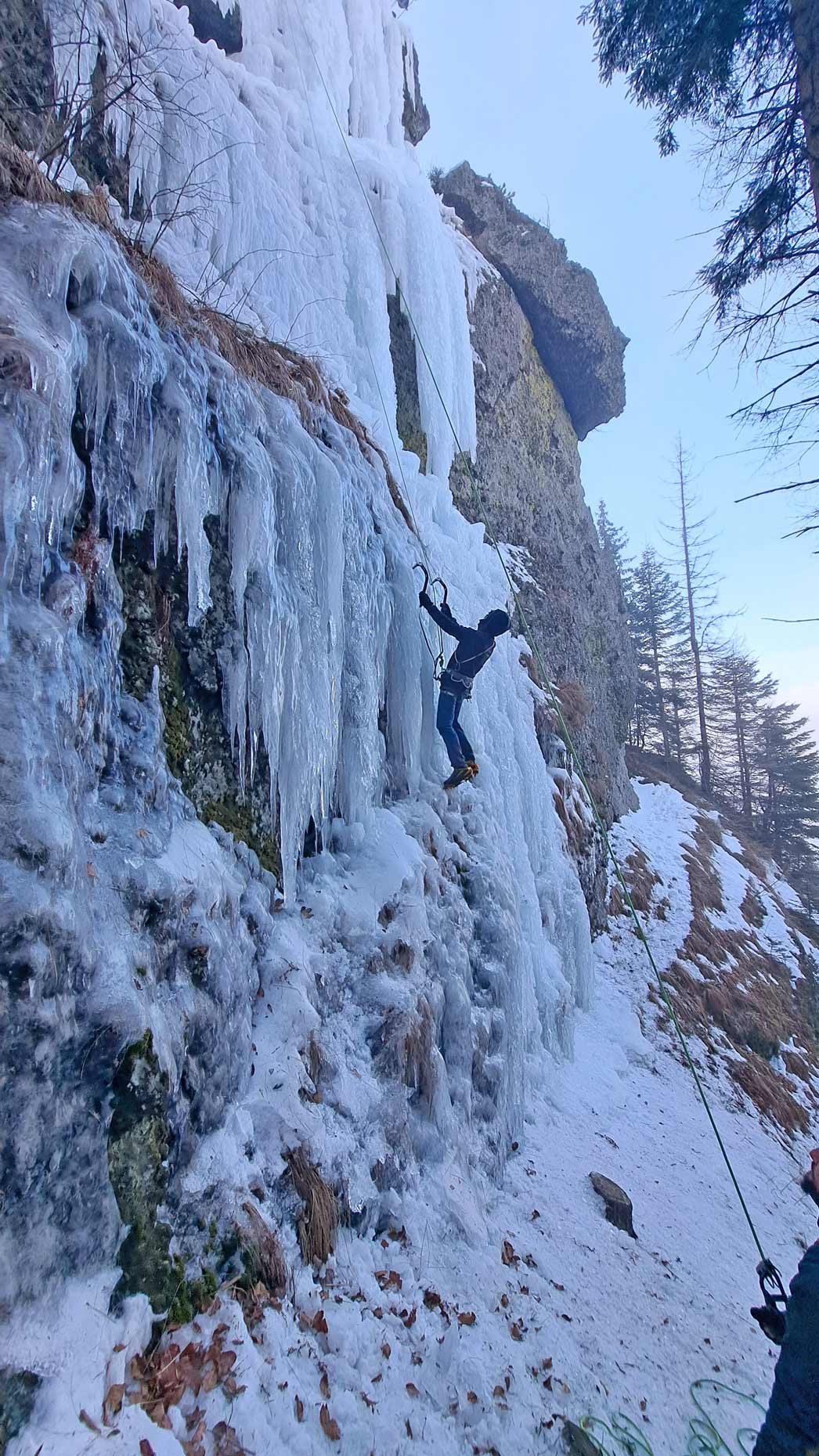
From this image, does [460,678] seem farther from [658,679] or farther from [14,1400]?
[658,679]

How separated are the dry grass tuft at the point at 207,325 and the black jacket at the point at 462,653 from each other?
1.38 metres

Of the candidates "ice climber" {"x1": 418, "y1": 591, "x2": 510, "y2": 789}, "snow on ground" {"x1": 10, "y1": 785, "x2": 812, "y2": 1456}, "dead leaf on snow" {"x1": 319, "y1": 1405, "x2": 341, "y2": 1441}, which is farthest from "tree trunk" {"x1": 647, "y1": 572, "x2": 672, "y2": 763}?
"dead leaf on snow" {"x1": 319, "y1": 1405, "x2": 341, "y2": 1441}

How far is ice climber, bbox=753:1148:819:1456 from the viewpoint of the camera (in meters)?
2.09

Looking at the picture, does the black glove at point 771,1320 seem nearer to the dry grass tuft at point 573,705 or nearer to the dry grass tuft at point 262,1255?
the dry grass tuft at point 262,1255

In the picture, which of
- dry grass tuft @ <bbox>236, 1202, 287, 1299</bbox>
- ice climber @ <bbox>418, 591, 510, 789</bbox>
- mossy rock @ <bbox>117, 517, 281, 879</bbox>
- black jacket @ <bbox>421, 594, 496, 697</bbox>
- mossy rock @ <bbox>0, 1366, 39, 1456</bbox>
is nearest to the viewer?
mossy rock @ <bbox>0, 1366, 39, 1456</bbox>

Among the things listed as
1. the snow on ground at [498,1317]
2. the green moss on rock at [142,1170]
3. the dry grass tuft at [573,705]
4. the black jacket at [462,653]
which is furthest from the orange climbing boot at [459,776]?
the dry grass tuft at [573,705]

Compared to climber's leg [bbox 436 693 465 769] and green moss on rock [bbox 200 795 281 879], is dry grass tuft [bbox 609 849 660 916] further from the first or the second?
green moss on rock [bbox 200 795 281 879]

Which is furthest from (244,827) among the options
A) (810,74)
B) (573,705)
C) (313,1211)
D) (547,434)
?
(547,434)

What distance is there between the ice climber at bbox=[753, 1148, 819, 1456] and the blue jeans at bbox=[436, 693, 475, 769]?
4.03 metres

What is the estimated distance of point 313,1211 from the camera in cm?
305

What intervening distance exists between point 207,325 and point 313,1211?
194 inches

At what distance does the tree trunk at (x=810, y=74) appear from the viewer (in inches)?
146

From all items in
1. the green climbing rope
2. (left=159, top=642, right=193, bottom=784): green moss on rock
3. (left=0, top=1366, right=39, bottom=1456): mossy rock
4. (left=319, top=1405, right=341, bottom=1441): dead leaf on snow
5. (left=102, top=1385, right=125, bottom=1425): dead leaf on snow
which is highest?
(left=159, top=642, right=193, bottom=784): green moss on rock

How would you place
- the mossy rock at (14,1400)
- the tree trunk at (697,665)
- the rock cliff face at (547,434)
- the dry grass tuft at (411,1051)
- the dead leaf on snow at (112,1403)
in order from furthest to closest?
1. the tree trunk at (697,665)
2. the rock cliff face at (547,434)
3. the dry grass tuft at (411,1051)
4. the dead leaf on snow at (112,1403)
5. the mossy rock at (14,1400)
